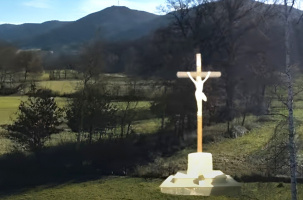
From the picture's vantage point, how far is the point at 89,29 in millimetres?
34281

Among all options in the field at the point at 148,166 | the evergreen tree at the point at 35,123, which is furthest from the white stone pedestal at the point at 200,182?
the evergreen tree at the point at 35,123

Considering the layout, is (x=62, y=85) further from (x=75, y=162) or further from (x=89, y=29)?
(x=89, y=29)

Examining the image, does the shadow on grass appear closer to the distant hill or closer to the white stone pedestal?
the distant hill

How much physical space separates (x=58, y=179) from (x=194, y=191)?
58.4 feet

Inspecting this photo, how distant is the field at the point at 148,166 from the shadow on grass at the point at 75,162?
0.57m

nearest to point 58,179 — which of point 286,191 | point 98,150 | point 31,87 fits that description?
point 98,150

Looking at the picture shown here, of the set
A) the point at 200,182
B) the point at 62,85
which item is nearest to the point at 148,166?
the point at 62,85

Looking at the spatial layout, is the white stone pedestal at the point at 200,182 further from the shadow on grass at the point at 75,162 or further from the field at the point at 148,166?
the shadow on grass at the point at 75,162

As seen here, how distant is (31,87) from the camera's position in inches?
863

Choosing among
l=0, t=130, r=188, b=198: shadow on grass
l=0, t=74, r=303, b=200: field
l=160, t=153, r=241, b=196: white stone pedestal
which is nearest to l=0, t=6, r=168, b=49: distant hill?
l=0, t=74, r=303, b=200: field

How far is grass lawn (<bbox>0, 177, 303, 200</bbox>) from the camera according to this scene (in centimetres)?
1565

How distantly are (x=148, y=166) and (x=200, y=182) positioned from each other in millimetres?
17958

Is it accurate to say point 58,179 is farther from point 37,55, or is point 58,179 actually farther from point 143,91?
point 143,91

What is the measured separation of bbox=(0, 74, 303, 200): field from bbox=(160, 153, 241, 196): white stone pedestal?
9.20 m
